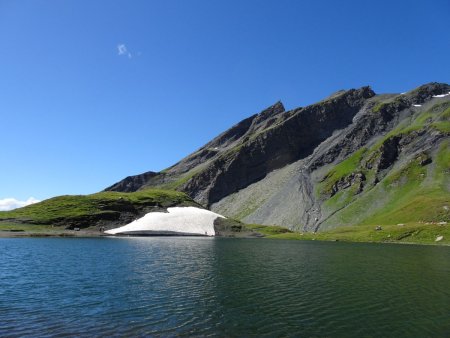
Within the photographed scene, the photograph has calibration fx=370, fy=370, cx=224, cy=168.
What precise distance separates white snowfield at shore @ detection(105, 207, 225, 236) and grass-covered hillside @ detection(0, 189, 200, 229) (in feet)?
20.9

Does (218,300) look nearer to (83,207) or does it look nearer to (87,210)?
(87,210)

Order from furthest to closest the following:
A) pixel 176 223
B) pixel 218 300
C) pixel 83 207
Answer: pixel 83 207 < pixel 176 223 < pixel 218 300

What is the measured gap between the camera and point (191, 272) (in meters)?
48.2

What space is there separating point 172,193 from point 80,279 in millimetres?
150383

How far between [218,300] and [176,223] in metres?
119

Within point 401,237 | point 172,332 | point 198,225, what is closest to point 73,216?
point 198,225

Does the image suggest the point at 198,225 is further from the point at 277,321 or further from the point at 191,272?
the point at 277,321

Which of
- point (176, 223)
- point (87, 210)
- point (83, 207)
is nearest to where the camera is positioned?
point (87, 210)

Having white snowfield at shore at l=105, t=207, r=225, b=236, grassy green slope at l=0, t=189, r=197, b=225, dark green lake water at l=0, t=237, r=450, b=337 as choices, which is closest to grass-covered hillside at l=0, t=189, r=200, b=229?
grassy green slope at l=0, t=189, r=197, b=225

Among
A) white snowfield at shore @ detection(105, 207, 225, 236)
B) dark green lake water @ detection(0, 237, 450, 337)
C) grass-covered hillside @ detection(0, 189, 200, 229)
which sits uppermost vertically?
grass-covered hillside @ detection(0, 189, 200, 229)

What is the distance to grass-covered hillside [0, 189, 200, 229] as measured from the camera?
138 m

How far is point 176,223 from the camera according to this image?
15000cm

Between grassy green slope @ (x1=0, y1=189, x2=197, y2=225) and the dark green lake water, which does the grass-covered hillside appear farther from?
the dark green lake water

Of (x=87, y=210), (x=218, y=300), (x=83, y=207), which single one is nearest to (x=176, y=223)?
(x=87, y=210)
